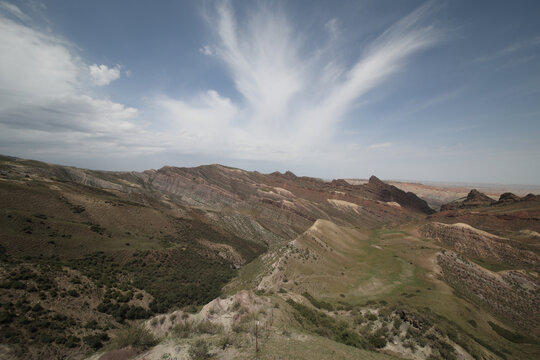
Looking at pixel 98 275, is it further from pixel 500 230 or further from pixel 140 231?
pixel 500 230

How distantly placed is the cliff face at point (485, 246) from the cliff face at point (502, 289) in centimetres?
1141

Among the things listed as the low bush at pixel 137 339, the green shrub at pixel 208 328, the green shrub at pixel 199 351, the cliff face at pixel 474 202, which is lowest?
the cliff face at pixel 474 202

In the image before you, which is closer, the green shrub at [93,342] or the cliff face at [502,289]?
the green shrub at [93,342]

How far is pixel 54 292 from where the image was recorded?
25297mm

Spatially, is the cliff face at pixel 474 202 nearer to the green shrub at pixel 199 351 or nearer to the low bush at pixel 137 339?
the green shrub at pixel 199 351

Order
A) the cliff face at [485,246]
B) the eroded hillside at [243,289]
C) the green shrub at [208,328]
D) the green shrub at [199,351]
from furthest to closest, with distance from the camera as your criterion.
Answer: the cliff face at [485,246] < the eroded hillside at [243,289] < the green shrub at [208,328] < the green shrub at [199,351]

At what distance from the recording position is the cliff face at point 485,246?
47.6m

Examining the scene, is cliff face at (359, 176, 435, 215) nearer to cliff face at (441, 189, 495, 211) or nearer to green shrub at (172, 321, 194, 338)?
cliff face at (441, 189, 495, 211)

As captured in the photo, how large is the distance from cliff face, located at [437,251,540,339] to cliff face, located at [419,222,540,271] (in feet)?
37.4

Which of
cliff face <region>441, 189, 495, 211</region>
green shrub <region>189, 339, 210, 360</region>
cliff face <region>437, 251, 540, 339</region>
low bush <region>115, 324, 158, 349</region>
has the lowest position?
cliff face <region>437, 251, 540, 339</region>

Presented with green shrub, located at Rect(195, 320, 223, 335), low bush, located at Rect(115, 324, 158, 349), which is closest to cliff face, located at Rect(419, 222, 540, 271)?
green shrub, located at Rect(195, 320, 223, 335)

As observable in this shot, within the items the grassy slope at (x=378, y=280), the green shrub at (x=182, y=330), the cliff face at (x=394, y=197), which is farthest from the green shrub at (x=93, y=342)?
the cliff face at (x=394, y=197)

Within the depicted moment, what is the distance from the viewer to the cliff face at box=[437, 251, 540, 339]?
1240 inches

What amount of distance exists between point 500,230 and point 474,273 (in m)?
52.3
